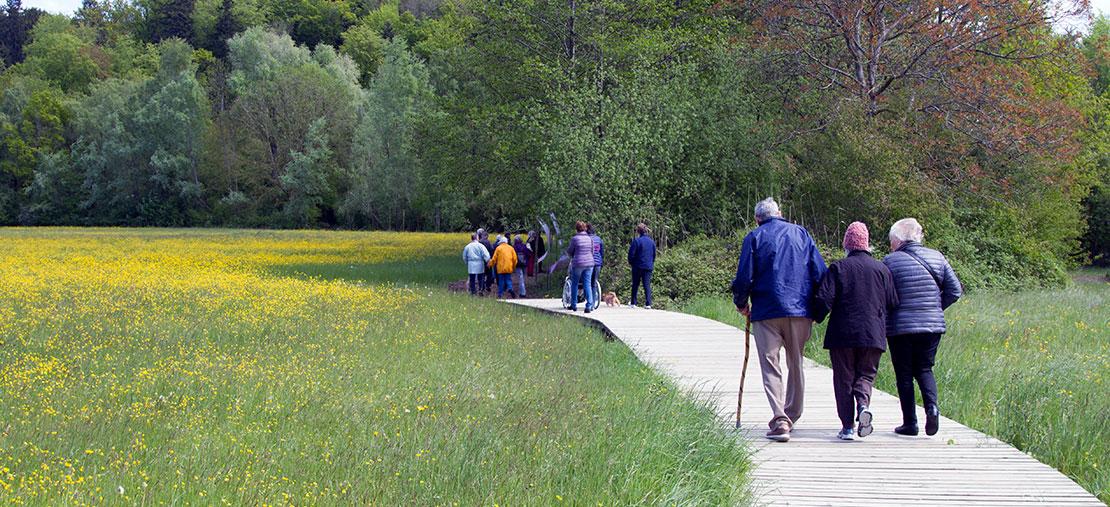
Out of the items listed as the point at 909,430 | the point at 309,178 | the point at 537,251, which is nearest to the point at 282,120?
the point at 309,178

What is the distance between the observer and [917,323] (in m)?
8.15

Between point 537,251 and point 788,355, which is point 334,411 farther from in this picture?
point 537,251

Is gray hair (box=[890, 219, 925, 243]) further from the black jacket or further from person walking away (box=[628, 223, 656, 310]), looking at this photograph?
person walking away (box=[628, 223, 656, 310])

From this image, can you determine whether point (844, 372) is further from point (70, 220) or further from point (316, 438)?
point (70, 220)

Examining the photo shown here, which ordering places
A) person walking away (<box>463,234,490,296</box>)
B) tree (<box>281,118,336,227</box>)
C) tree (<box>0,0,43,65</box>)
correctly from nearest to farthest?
person walking away (<box>463,234,490,296</box>) < tree (<box>281,118,336,227</box>) < tree (<box>0,0,43,65</box>)


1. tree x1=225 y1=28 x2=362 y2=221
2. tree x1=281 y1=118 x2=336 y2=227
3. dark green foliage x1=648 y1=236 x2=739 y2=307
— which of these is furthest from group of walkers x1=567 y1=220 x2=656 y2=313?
tree x1=225 y1=28 x2=362 y2=221

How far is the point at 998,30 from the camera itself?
25.7 m

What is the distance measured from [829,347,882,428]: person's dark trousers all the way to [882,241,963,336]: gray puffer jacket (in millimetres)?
324

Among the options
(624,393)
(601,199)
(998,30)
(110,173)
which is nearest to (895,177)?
(998,30)

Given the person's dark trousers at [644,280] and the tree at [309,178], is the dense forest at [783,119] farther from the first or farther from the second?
the tree at [309,178]

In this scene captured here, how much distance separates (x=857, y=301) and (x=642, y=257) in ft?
39.9

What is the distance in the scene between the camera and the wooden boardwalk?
6.34 m

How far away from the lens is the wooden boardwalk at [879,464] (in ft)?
20.8

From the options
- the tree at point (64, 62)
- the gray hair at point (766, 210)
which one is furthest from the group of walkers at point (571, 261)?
the tree at point (64, 62)
